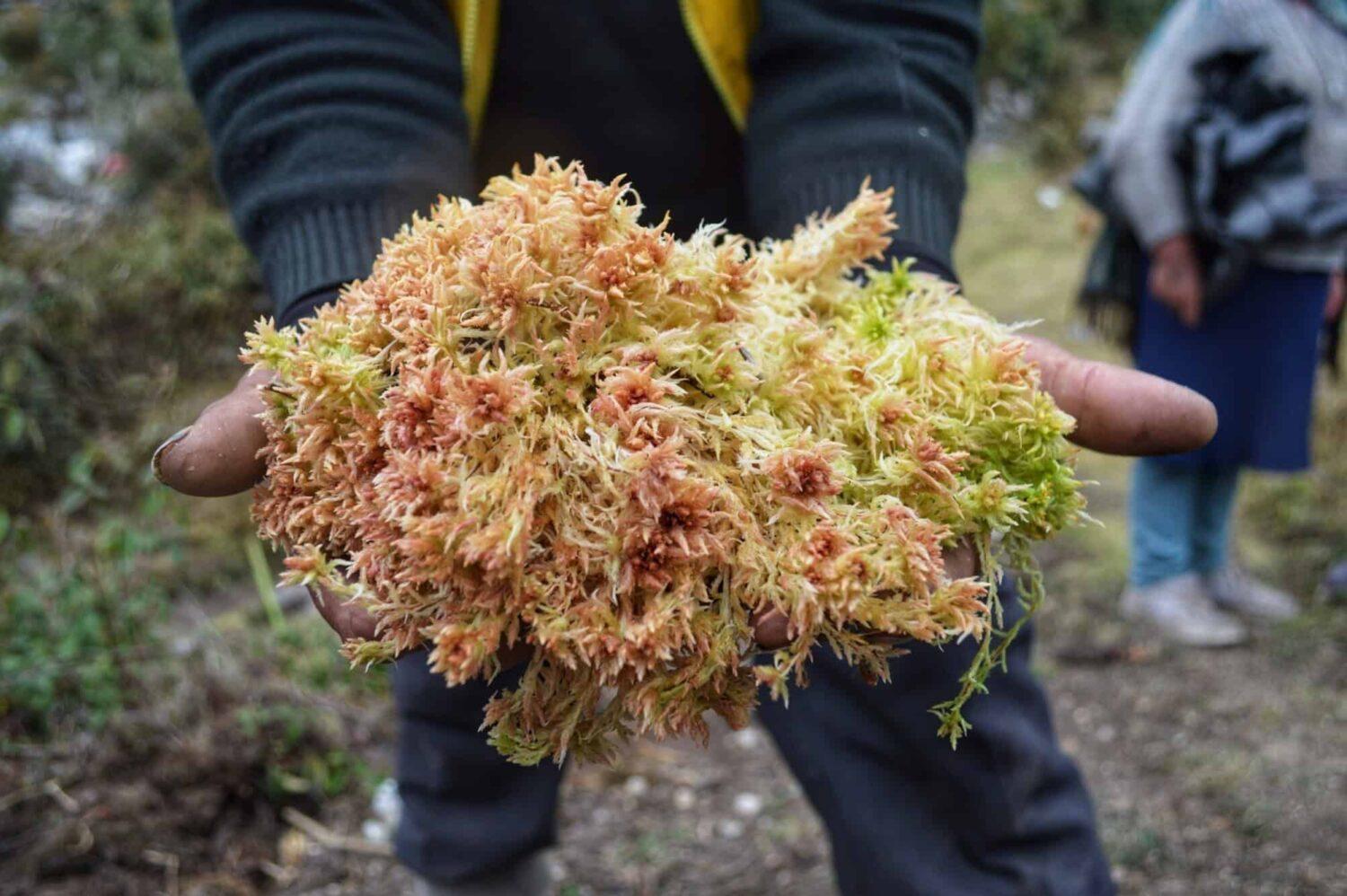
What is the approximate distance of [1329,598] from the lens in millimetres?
3707

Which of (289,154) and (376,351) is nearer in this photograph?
(376,351)

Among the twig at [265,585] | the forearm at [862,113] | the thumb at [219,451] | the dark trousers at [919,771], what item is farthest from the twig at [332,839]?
the forearm at [862,113]

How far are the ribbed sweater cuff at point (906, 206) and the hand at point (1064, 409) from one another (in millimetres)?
288

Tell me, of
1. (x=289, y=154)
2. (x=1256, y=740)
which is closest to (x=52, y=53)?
(x=289, y=154)

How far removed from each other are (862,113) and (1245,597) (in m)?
2.87

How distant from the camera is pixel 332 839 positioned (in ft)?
8.56

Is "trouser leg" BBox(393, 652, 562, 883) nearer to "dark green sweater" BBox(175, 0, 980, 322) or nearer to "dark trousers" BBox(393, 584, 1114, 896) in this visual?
"dark trousers" BBox(393, 584, 1114, 896)

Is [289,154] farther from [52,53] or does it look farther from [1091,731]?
[52,53]

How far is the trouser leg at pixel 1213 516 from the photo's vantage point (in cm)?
362

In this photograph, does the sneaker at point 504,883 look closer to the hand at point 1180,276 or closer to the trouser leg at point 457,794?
the trouser leg at point 457,794

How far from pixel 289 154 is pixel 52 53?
4676 mm

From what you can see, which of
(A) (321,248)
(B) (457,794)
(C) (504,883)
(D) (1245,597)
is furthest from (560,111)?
(D) (1245,597)

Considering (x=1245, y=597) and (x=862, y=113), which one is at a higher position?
(x=862, y=113)

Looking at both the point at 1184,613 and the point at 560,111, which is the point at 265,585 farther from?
the point at 1184,613
